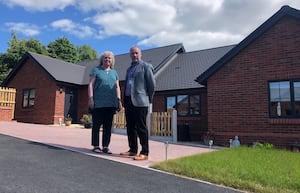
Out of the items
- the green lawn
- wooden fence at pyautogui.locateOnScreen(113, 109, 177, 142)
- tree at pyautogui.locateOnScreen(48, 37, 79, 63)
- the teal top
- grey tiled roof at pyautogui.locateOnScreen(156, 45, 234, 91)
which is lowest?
the green lawn

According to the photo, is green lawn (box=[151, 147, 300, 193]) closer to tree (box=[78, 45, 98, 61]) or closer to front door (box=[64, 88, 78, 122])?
front door (box=[64, 88, 78, 122])

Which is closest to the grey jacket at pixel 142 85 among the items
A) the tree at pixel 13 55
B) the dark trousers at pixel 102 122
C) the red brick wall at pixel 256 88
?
the dark trousers at pixel 102 122

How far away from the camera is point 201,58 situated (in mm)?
18297

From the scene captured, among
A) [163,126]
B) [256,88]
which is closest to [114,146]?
[163,126]

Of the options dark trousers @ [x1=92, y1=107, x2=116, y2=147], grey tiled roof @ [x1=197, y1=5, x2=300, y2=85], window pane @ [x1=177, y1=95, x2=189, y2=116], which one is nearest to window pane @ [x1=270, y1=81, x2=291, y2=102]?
grey tiled roof @ [x1=197, y1=5, x2=300, y2=85]

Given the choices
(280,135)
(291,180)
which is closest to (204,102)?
(280,135)

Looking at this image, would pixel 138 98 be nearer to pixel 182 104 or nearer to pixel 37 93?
pixel 182 104

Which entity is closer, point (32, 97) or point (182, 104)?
point (182, 104)

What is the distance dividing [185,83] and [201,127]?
8.59ft

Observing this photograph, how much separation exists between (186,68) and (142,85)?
1208cm

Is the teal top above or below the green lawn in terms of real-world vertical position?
above

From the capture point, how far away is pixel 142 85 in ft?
19.4

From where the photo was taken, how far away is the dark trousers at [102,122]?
6.17 meters

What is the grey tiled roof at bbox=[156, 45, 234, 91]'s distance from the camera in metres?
15.7
